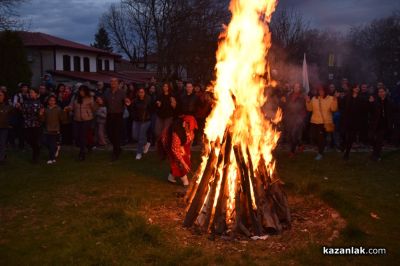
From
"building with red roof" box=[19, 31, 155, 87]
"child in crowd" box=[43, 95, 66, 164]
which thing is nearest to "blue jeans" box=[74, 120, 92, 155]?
"child in crowd" box=[43, 95, 66, 164]

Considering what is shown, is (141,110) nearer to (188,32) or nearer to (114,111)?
(114,111)

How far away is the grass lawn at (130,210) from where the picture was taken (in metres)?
5.30

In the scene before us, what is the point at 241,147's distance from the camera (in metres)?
6.69

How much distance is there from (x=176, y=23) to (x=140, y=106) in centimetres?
2432

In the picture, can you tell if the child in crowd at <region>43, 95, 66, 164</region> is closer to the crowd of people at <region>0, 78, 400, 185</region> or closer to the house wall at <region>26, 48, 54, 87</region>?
the crowd of people at <region>0, 78, 400, 185</region>

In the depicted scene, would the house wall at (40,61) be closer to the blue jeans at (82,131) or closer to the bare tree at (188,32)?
the bare tree at (188,32)

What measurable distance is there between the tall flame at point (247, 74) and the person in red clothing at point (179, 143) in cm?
157

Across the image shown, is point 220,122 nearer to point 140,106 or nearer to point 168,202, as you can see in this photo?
point 168,202

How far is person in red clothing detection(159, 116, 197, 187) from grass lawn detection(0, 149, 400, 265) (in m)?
0.45

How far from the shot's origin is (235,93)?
7.01m

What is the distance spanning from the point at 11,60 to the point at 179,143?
85.0 ft

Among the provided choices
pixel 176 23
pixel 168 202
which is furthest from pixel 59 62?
pixel 168 202

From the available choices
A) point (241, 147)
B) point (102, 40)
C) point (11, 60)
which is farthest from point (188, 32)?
point (102, 40)

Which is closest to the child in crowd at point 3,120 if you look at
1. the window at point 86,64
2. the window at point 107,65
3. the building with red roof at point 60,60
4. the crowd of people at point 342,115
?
the crowd of people at point 342,115
